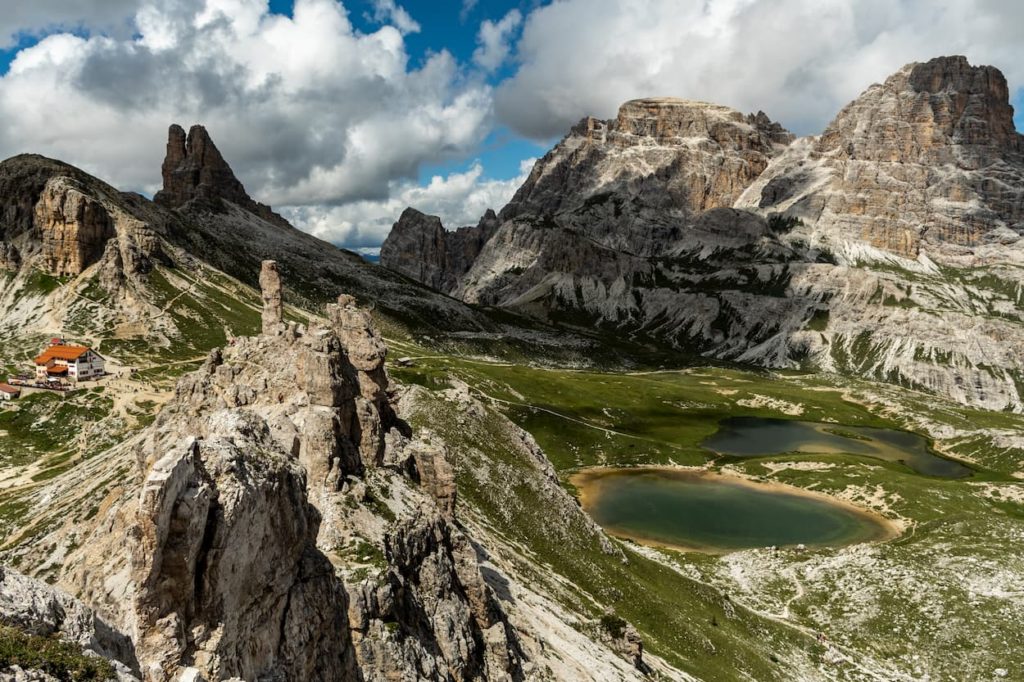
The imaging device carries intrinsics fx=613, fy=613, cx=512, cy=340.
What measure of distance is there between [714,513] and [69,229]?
625 feet

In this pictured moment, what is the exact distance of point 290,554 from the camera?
23188 mm

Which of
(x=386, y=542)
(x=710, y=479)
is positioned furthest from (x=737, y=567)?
(x=386, y=542)

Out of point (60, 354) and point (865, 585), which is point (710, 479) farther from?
point (60, 354)

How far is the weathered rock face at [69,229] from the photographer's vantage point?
177500 millimetres

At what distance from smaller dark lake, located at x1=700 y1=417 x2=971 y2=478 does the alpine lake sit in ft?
3.56

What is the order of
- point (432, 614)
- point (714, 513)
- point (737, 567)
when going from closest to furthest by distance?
point (432, 614)
point (737, 567)
point (714, 513)

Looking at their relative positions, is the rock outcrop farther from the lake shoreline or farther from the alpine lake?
the alpine lake

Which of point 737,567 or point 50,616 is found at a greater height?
point 50,616

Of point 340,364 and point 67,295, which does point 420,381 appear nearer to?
point 340,364

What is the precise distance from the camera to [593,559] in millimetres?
65375

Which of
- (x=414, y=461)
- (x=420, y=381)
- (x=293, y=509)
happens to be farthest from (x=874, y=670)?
(x=420, y=381)

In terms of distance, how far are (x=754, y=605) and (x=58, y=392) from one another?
121 m

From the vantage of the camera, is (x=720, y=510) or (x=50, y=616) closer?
(x=50, y=616)

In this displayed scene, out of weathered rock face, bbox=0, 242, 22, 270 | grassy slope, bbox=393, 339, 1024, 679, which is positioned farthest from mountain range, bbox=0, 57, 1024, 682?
weathered rock face, bbox=0, 242, 22, 270
